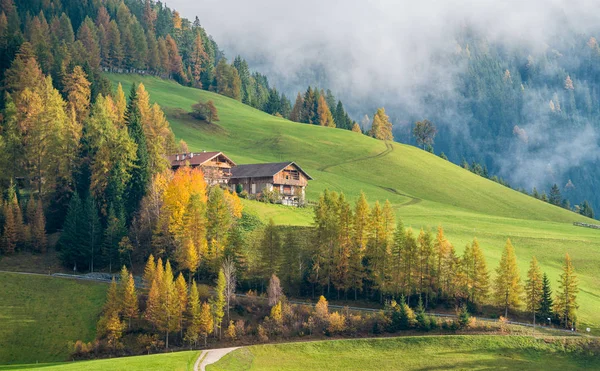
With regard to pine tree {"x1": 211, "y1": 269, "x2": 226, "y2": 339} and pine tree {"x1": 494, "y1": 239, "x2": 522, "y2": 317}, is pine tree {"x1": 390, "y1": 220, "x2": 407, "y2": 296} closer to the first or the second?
pine tree {"x1": 494, "y1": 239, "x2": 522, "y2": 317}

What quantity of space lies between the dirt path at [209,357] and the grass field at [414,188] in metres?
33.1

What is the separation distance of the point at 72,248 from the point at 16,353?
1962cm

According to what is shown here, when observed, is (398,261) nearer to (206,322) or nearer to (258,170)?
(206,322)

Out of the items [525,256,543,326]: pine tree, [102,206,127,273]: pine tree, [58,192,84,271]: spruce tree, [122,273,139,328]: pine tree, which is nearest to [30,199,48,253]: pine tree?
[58,192,84,271]: spruce tree

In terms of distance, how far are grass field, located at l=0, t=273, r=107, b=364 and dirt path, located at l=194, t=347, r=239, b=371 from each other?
14.7 m

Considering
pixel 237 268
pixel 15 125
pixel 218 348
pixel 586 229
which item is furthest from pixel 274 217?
pixel 586 229

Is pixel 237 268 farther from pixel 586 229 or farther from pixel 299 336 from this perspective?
pixel 586 229

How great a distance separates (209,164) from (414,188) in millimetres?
56257

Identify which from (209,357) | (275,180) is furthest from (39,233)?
(275,180)

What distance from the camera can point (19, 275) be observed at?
269 ft

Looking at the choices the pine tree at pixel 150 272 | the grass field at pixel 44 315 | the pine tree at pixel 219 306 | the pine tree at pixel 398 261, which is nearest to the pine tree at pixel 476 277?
the pine tree at pixel 398 261

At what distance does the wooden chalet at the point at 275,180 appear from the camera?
116 metres

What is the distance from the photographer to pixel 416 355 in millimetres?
67938

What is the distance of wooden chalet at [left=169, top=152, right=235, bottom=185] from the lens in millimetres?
110938
